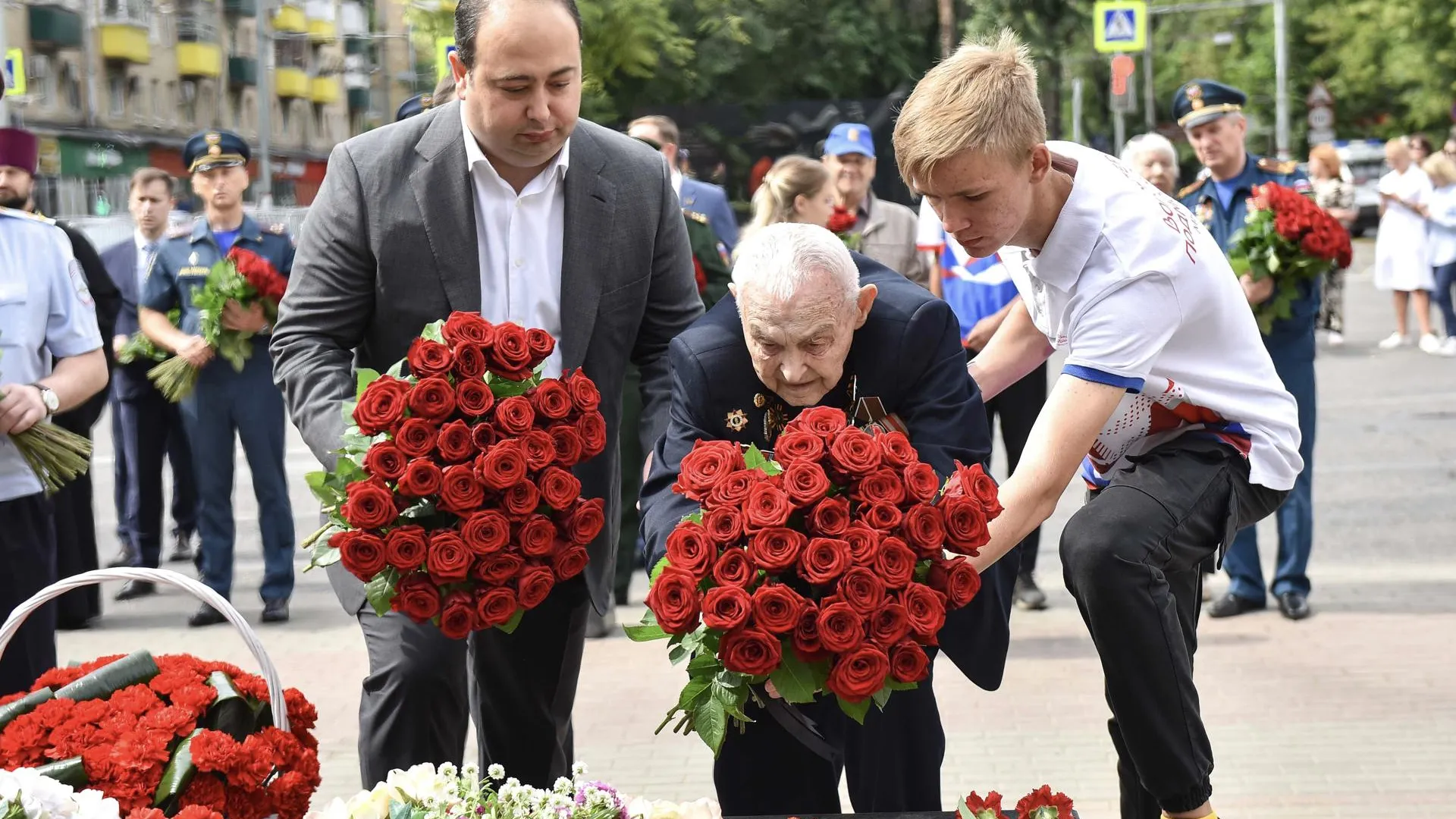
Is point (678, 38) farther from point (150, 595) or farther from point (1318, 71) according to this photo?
point (1318, 71)

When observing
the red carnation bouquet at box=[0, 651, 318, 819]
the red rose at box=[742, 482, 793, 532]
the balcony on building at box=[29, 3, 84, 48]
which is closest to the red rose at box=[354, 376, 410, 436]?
the red carnation bouquet at box=[0, 651, 318, 819]

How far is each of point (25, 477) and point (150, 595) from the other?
4650mm

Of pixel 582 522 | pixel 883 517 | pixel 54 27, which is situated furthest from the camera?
pixel 54 27

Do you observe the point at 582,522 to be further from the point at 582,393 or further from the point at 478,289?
the point at 478,289

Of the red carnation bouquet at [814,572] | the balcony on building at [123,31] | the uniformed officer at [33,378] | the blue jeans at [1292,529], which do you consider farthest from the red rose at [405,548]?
the balcony on building at [123,31]

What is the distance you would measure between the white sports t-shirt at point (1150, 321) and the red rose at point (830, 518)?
0.66 meters

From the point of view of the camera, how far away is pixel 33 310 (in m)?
4.46

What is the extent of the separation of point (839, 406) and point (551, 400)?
28.1 inches

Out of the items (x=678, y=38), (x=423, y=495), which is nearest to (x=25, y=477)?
(x=423, y=495)

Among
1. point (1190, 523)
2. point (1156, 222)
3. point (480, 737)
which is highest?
point (1156, 222)

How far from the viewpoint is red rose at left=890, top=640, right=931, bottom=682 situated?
2.92m

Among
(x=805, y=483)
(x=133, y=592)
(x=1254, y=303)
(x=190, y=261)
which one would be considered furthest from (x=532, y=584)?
(x=133, y=592)

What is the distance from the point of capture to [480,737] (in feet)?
13.6

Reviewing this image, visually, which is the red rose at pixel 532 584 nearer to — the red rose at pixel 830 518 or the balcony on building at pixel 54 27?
the red rose at pixel 830 518
